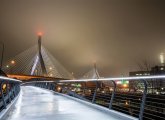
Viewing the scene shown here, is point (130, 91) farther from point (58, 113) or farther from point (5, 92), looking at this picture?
point (5, 92)

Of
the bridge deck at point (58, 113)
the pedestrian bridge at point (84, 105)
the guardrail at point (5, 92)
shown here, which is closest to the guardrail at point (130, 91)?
the pedestrian bridge at point (84, 105)

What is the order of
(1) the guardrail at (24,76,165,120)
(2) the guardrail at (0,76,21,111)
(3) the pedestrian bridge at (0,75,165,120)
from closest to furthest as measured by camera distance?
(1) the guardrail at (24,76,165,120) < (3) the pedestrian bridge at (0,75,165,120) < (2) the guardrail at (0,76,21,111)

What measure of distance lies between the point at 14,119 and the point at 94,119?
81.0 inches

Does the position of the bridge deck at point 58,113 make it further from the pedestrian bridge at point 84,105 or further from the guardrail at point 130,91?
the guardrail at point 130,91

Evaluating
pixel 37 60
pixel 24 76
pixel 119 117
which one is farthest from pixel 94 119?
pixel 24 76

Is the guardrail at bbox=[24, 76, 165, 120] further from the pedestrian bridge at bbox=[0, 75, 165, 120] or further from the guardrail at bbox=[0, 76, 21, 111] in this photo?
the guardrail at bbox=[0, 76, 21, 111]

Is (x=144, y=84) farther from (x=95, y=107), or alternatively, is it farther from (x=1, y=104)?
(x=1, y=104)

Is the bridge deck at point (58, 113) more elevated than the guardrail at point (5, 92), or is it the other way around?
the guardrail at point (5, 92)

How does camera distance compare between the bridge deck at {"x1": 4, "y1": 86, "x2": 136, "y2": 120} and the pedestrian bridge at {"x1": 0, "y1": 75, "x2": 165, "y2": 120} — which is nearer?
the pedestrian bridge at {"x1": 0, "y1": 75, "x2": 165, "y2": 120}

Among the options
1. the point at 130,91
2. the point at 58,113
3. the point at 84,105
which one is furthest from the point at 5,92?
the point at 130,91

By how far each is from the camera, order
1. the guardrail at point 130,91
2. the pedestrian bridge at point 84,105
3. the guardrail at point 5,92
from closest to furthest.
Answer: the guardrail at point 130,91 → the pedestrian bridge at point 84,105 → the guardrail at point 5,92

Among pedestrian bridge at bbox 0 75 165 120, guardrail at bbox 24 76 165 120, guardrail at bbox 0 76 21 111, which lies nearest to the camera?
guardrail at bbox 24 76 165 120

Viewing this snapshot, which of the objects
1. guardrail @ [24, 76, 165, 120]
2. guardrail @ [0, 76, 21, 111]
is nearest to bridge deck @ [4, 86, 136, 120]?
guardrail @ [0, 76, 21, 111]

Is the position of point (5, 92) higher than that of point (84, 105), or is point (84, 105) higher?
point (5, 92)
